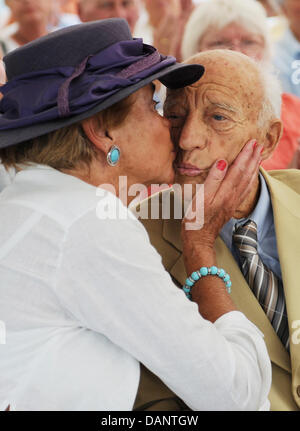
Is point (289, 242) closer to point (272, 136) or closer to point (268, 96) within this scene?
point (272, 136)

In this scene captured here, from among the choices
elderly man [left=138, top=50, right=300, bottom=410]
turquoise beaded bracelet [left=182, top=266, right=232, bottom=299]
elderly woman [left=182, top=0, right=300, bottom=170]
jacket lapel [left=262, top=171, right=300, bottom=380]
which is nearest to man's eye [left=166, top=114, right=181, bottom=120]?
elderly man [left=138, top=50, right=300, bottom=410]

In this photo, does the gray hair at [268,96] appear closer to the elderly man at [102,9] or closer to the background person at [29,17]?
the elderly man at [102,9]

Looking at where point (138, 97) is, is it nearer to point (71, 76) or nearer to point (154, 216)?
point (71, 76)

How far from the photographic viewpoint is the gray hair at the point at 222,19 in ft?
11.8

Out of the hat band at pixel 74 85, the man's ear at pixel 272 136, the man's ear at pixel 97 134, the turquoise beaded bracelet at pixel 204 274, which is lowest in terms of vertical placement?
the turquoise beaded bracelet at pixel 204 274

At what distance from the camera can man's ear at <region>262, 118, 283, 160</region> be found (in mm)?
1873

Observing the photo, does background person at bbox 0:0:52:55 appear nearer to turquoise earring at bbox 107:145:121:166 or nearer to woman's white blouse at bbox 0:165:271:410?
turquoise earring at bbox 107:145:121:166

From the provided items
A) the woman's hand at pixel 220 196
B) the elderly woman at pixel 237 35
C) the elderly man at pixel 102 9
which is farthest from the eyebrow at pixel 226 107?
the elderly man at pixel 102 9

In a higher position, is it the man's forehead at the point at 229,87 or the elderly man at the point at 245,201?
the man's forehead at the point at 229,87

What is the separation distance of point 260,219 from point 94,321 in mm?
803

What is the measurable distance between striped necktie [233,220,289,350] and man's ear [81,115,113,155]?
0.58m

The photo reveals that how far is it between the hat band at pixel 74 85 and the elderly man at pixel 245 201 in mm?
361

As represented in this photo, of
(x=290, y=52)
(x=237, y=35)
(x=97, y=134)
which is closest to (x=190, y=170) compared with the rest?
(x=97, y=134)

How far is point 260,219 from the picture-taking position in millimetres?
1878
